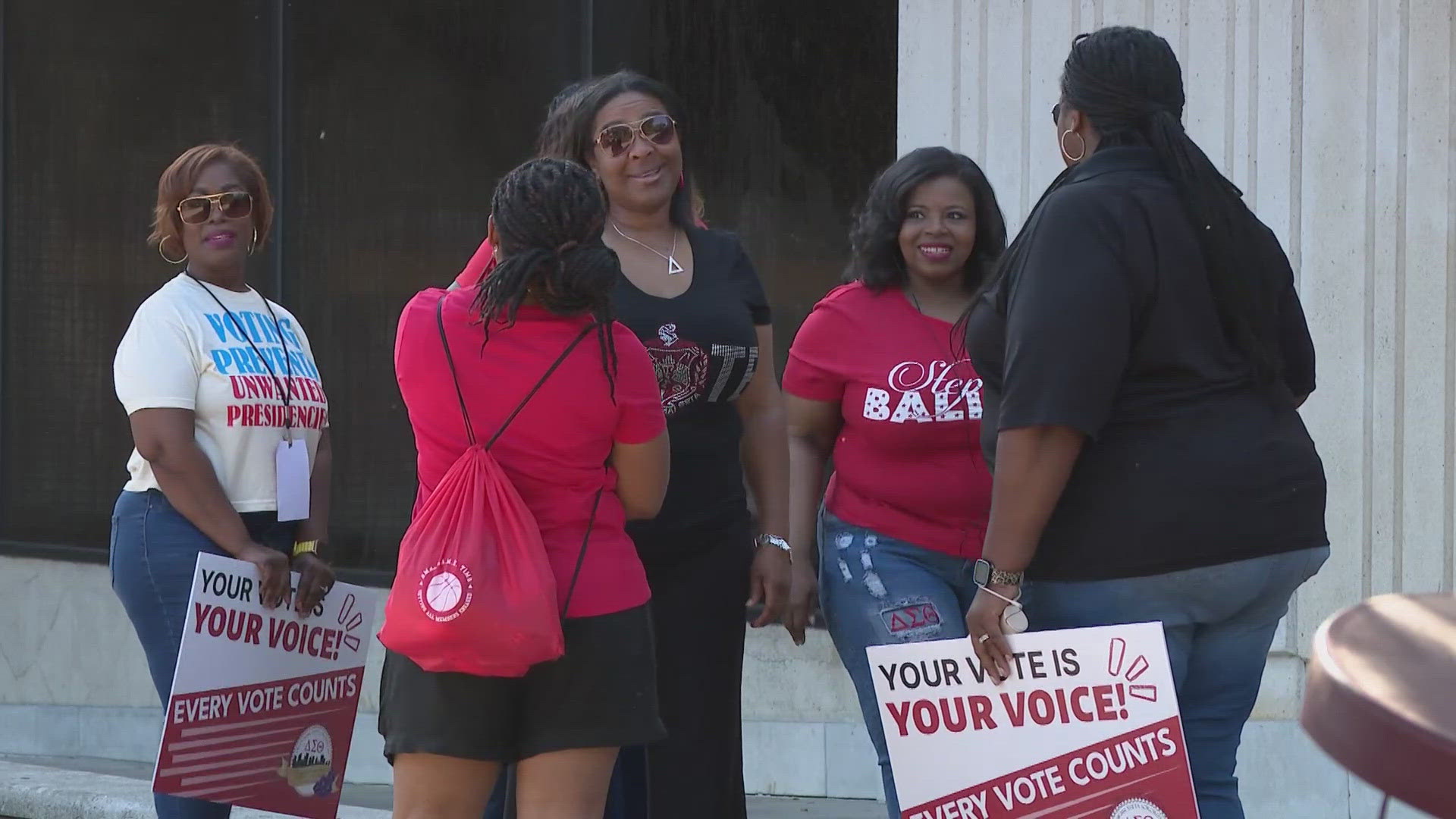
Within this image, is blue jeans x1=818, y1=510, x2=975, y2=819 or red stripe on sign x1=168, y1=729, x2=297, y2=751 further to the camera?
red stripe on sign x1=168, y1=729, x2=297, y2=751

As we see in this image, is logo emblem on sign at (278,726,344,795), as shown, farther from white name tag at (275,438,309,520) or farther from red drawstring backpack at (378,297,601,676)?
red drawstring backpack at (378,297,601,676)

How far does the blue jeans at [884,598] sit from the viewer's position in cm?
396

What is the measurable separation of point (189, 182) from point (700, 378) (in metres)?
1.50

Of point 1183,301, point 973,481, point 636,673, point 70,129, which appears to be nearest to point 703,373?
point 973,481

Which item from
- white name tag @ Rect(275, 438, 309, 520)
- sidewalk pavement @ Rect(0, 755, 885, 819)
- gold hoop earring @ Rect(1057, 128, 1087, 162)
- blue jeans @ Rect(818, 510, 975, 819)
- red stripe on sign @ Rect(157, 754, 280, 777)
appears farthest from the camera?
sidewalk pavement @ Rect(0, 755, 885, 819)

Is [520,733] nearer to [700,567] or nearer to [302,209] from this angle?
[700,567]

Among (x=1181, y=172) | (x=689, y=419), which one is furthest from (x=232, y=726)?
(x=1181, y=172)

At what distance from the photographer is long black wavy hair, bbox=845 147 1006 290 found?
4250mm

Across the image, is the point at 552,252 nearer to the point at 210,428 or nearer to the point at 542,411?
the point at 542,411

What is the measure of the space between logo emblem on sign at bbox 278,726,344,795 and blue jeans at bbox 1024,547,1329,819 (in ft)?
7.10

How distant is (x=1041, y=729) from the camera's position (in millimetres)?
3354

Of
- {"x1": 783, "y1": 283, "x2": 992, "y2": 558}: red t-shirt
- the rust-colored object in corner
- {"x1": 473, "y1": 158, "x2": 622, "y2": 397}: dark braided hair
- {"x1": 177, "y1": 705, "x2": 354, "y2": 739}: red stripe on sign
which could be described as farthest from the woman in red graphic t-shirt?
the rust-colored object in corner

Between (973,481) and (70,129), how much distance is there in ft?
18.5

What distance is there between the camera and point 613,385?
3.36 meters
